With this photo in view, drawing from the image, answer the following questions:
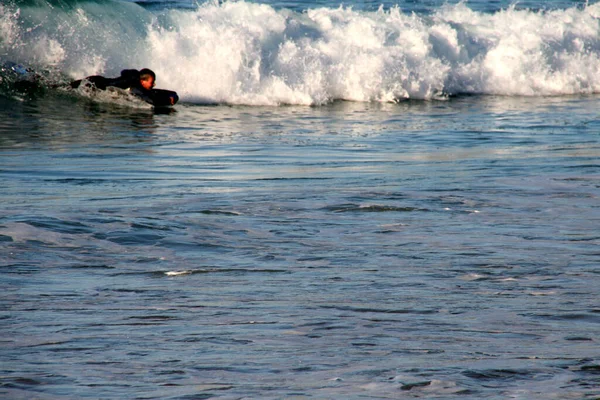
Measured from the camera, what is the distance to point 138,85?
→ 1259 cm

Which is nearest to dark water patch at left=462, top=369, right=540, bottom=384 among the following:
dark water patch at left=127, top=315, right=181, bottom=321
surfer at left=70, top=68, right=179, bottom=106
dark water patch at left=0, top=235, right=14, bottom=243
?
dark water patch at left=127, top=315, right=181, bottom=321

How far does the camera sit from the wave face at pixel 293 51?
1400cm

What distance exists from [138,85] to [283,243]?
821cm

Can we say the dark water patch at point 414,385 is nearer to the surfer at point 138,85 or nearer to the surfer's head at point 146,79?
the surfer at point 138,85

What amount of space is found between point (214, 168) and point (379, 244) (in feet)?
9.66

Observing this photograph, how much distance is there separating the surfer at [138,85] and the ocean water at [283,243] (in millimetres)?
214

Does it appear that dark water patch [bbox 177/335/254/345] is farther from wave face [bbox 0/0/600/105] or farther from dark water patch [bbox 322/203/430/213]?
wave face [bbox 0/0/600/105]

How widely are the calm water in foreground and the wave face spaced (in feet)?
17.8

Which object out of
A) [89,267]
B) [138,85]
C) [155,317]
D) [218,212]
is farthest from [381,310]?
[138,85]

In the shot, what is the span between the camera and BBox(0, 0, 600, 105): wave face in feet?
45.9

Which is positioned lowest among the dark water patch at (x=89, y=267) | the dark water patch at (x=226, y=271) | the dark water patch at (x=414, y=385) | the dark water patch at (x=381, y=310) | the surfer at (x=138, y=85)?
the dark water patch at (x=381, y=310)

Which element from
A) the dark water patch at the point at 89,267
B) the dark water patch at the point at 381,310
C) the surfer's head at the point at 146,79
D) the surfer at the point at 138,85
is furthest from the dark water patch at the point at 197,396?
the surfer's head at the point at 146,79

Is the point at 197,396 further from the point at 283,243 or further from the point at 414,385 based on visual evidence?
the point at 283,243

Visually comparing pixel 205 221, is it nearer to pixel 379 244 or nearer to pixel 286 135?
pixel 379 244
